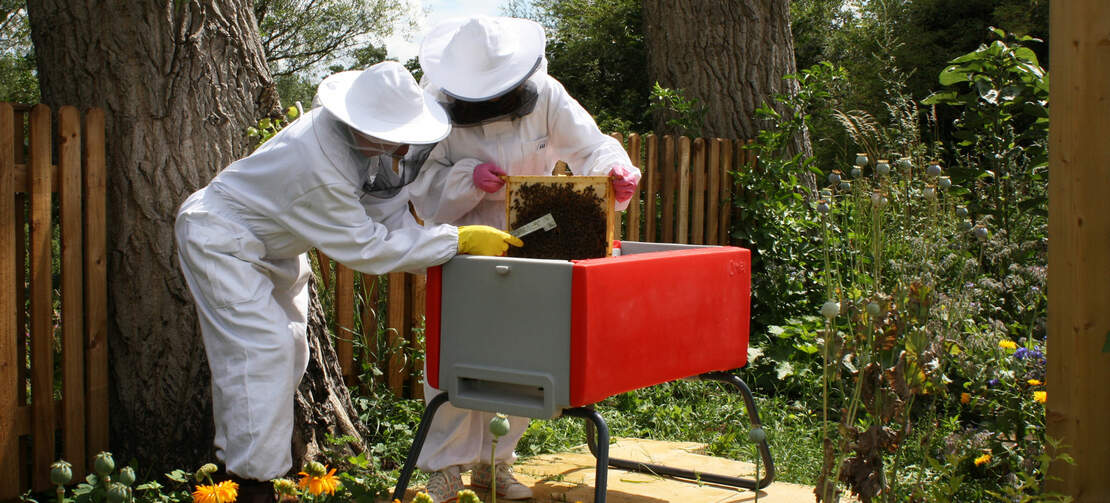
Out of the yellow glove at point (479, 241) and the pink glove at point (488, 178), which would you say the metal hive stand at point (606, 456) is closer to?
the yellow glove at point (479, 241)

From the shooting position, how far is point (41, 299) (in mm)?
3275

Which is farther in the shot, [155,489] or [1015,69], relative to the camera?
[1015,69]

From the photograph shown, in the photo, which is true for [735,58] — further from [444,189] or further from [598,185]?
[598,185]

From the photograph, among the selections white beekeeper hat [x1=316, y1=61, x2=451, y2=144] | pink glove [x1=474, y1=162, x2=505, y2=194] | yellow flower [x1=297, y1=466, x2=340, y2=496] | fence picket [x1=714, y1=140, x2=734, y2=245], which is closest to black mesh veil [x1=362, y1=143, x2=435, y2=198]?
white beekeeper hat [x1=316, y1=61, x2=451, y2=144]

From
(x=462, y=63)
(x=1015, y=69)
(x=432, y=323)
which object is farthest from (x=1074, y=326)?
(x=1015, y=69)

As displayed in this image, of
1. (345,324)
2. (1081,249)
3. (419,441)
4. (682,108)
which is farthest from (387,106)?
(682,108)

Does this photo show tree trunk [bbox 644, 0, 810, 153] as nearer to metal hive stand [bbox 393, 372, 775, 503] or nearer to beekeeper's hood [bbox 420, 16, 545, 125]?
metal hive stand [bbox 393, 372, 775, 503]

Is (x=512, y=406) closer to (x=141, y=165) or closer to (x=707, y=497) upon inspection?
(x=707, y=497)

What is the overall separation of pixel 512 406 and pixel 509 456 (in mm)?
819

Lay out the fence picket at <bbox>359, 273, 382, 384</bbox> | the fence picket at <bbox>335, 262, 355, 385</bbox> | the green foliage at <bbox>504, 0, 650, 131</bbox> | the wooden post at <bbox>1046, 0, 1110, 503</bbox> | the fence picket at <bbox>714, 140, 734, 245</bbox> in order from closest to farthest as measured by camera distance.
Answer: the wooden post at <bbox>1046, 0, 1110, 503</bbox> < the fence picket at <bbox>335, 262, 355, 385</bbox> < the fence picket at <bbox>359, 273, 382, 384</bbox> < the fence picket at <bbox>714, 140, 734, 245</bbox> < the green foliage at <bbox>504, 0, 650, 131</bbox>

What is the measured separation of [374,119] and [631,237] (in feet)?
9.18

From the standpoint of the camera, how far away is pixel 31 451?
3.38 m

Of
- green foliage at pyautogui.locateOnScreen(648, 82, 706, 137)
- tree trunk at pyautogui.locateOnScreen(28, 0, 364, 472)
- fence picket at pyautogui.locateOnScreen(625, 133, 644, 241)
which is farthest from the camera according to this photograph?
green foliage at pyautogui.locateOnScreen(648, 82, 706, 137)

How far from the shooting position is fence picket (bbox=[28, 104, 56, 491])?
3.21m
